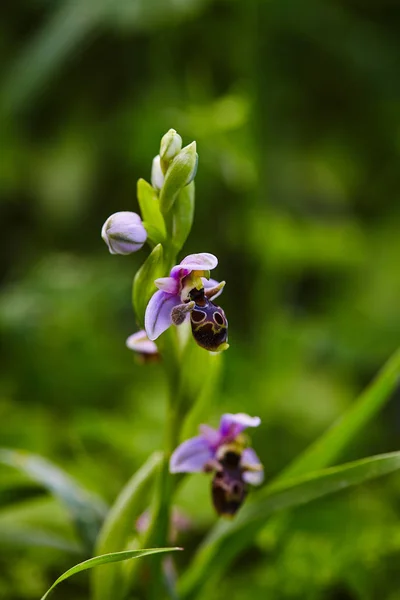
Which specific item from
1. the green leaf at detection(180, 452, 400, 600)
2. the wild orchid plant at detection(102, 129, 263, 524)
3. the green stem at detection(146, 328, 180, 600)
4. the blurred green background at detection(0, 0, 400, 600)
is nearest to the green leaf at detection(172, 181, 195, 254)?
the wild orchid plant at detection(102, 129, 263, 524)

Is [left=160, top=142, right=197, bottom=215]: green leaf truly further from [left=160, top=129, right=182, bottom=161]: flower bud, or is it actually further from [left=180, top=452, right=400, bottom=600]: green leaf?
[left=180, top=452, right=400, bottom=600]: green leaf

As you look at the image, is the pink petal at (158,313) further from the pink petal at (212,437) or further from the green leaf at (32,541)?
the green leaf at (32,541)

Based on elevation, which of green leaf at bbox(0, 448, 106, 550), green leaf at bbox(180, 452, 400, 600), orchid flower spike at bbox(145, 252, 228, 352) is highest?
orchid flower spike at bbox(145, 252, 228, 352)

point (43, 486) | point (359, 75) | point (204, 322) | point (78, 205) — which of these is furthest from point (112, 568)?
point (359, 75)

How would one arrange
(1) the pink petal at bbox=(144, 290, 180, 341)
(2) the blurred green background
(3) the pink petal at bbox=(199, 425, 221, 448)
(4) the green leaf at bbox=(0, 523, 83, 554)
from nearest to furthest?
1. (1) the pink petal at bbox=(144, 290, 180, 341)
2. (3) the pink petal at bbox=(199, 425, 221, 448)
3. (4) the green leaf at bbox=(0, 523, 83, 554)
4. (2) the blurred green background

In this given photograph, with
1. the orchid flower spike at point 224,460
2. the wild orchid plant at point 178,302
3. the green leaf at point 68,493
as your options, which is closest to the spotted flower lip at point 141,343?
the wild orchid plant at point 178,302

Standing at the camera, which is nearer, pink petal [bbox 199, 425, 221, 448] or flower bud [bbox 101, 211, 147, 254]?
flower bud [bbox 101, 211, 147, 254]

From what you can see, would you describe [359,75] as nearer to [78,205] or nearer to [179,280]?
[78,205]

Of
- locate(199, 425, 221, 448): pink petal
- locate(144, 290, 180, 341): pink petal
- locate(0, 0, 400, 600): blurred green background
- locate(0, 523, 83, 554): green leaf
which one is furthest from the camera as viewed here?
locate(0, 0, 400, 600): blurred green background

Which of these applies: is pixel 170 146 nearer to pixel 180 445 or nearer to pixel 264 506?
pixel 180 445
